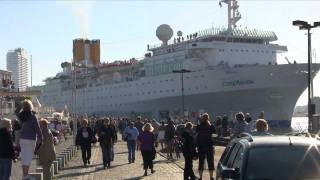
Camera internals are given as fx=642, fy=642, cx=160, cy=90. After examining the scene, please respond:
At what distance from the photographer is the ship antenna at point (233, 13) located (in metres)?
70.0

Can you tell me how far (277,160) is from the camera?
768cm

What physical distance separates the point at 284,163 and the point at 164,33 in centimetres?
6780

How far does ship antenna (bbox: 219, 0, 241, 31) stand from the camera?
70.0 m

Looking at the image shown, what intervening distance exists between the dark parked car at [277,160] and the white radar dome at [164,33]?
6718 cm

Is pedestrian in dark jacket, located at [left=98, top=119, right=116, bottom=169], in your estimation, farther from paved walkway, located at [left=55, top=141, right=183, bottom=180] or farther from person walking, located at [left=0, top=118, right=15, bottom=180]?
person walking, located at [left=0, top=118, right=15, bottom=180]

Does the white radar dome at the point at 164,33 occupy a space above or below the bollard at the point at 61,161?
above

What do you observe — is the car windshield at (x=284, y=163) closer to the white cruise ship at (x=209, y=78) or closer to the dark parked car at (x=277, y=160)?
the dark parked car at (x=277, y=160)

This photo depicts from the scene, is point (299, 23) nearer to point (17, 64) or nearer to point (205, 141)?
point (205, 141)

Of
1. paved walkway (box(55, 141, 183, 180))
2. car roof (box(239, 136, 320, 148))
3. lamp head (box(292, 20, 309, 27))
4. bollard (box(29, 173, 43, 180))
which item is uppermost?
lamp head (box(292, 20, 309, 27))

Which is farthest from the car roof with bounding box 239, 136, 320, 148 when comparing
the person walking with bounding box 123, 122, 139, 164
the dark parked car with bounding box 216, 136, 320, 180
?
the person walking with bounding box 123, 122, 139, 164

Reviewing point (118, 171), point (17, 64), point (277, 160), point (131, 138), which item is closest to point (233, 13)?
point (131, 138)

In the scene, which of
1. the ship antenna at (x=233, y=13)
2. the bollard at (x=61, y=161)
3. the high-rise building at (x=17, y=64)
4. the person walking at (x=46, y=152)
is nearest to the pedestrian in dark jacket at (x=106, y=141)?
the bollard at (x=61, y=161)

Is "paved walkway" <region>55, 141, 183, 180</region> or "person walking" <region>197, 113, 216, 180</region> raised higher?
"person walking" <region>197, 113, 216, 180</region>

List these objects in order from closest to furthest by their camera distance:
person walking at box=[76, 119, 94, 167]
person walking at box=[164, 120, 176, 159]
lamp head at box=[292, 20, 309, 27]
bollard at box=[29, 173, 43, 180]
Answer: bollard at box=[29, 173, 43, 180] → person walking at box=[76, 119, 94, 167] → person walking at box=[164, 120, 176, 159] → lamp head at box=[292, 20, 309, 27]
